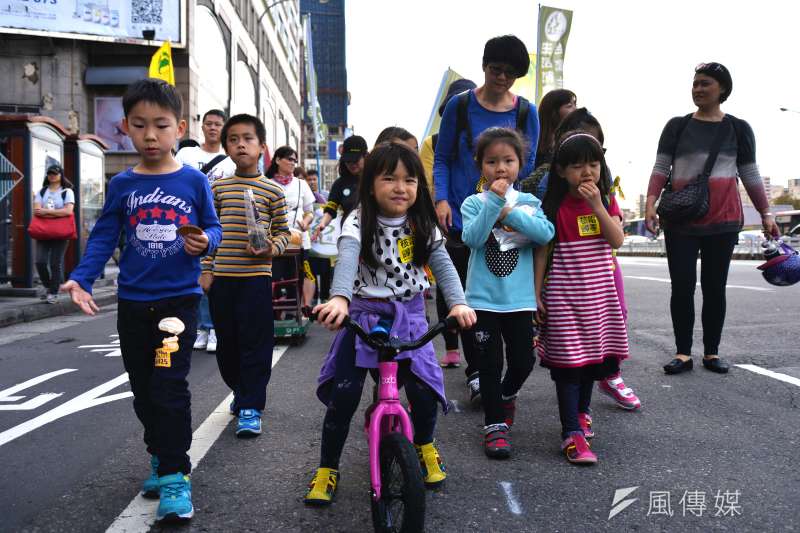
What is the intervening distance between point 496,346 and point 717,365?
240 centimetres

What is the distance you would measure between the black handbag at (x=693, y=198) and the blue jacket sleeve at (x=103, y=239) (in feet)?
12.6

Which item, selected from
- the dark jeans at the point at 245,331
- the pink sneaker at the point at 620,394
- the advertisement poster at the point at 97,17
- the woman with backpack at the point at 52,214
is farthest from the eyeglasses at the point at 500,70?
the advertisement poster at the point at 97,17

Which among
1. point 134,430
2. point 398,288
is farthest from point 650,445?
point 134,430

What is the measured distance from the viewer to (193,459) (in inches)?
129

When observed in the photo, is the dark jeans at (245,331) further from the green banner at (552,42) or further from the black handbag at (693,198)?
the green banner at (552,42)

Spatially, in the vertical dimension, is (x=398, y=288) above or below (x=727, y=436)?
above

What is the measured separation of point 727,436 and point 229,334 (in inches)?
105

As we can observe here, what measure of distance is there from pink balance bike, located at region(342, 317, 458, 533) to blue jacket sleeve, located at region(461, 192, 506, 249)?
2.70ft

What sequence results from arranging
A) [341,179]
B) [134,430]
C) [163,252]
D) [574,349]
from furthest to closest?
[341,179], [134,430], [574,349], [163,252]

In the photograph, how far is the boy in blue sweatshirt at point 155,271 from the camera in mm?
2684

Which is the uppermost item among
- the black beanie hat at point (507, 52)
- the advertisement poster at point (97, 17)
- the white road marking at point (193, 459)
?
the advertisement poster at point (97, 17)

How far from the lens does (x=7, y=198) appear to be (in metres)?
11.2

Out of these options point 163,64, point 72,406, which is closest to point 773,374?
point 72,406

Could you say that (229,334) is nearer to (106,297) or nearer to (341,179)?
(341,179)
